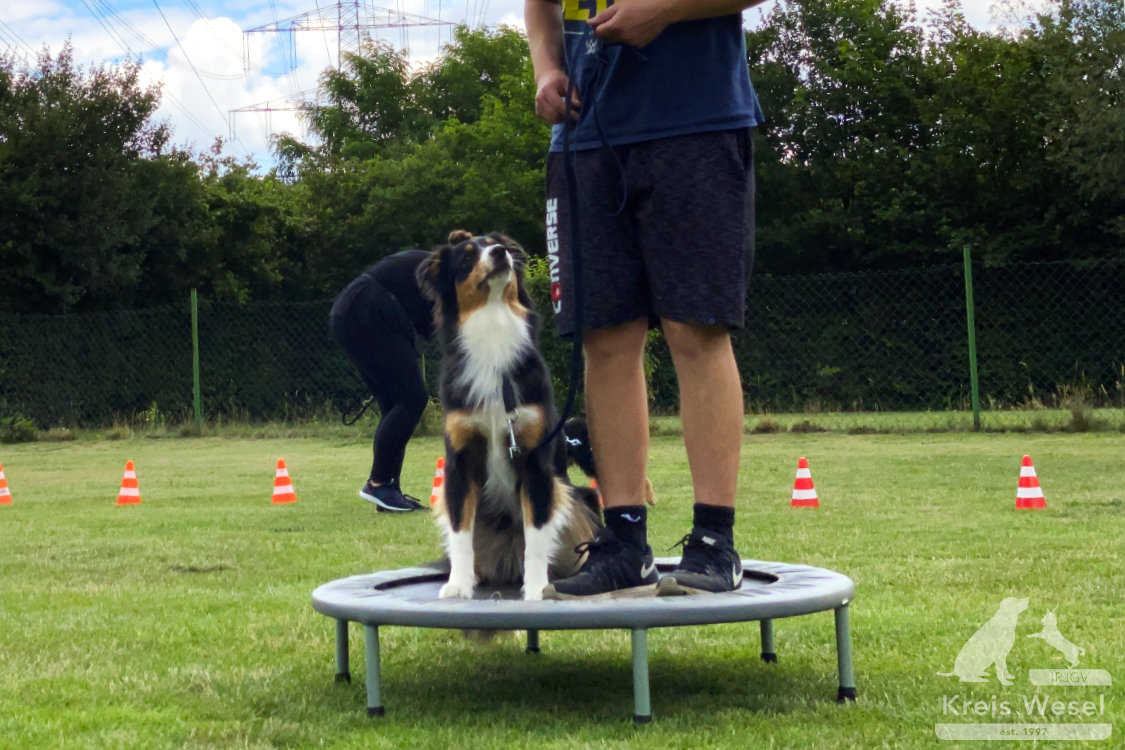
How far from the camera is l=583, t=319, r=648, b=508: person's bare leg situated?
134 inches

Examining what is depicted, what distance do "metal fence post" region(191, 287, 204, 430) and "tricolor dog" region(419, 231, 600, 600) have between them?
1403 centimetres

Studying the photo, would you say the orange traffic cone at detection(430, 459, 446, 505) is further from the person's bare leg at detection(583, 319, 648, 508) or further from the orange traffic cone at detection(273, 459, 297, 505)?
the orange traffic cone at detection(273, 459, 297, 505)

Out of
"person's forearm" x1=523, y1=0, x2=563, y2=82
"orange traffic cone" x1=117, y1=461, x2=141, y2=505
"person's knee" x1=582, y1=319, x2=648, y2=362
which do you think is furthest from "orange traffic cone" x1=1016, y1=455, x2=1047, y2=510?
"orange traffic cone" x1=117, y1=461, x2=141, y2=505

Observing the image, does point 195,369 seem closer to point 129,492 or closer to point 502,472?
point 129,492

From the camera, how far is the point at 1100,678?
3092 mm

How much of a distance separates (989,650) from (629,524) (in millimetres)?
1026

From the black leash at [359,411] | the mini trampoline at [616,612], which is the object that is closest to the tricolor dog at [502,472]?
Answer: the mini trampoline at [616,612]

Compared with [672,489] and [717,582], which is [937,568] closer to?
[717,582]

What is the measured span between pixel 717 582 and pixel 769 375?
14.1 metres

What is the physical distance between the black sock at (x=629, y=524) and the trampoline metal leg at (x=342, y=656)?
78cm

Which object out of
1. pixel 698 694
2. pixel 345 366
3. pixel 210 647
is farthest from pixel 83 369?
pixel 698 694

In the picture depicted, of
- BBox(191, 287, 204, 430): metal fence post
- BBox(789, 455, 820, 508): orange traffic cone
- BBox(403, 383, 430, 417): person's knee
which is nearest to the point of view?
BBox(789, 455, 820, 508): orange traffic cone

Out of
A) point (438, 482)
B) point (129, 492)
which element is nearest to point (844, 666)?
point (438, 482)

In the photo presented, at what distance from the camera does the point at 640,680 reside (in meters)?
2.90
